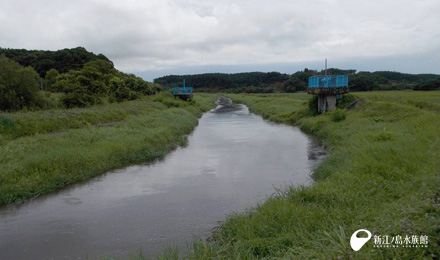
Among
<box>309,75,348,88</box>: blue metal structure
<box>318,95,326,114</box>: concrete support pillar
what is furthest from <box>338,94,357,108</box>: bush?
<box>318,95,326,114</box>: concrete support pillar

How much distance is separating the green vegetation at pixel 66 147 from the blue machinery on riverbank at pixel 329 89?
11590 millimetres

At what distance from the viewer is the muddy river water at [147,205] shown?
755 centimetres

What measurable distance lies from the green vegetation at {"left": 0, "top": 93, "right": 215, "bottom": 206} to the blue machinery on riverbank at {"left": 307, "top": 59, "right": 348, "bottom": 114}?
1159cm

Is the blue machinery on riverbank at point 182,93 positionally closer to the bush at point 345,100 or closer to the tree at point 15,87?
the bush at point 345,100

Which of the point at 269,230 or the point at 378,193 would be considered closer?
the point at 269,230

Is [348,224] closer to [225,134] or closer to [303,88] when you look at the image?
[225,134]

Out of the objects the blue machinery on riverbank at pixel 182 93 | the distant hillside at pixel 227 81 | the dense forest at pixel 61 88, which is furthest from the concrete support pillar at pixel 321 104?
the distant hillside at pixel 227 81

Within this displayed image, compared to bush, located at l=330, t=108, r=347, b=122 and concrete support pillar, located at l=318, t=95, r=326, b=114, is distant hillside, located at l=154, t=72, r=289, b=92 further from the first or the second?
bush, located at l=330, t=108, r=347, b=122

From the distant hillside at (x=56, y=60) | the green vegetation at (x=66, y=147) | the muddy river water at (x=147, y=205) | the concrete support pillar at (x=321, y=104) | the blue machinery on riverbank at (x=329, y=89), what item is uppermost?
the distant hillside at (x=56, y=60)

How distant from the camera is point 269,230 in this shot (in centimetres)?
677

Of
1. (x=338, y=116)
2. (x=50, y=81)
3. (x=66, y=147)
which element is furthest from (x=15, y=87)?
(x=50, y=81)

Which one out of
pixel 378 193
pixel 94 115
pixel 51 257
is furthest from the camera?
pixel 94 115

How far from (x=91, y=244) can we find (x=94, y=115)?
589 inches

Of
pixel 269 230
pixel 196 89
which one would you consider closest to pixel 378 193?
pixel 269 230
